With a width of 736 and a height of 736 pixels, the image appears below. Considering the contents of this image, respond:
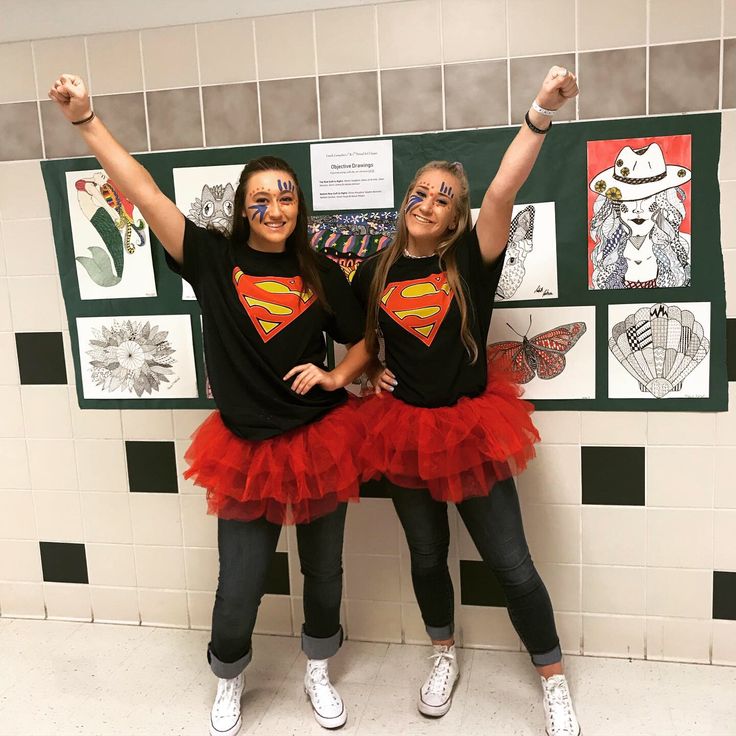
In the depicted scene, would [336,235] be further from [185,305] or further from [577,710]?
[577,710]

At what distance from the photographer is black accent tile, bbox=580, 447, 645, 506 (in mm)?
2033

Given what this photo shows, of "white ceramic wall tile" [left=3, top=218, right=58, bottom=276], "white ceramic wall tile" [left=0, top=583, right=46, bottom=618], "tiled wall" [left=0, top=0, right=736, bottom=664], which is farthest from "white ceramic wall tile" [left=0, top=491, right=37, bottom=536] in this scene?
"white ceramic wall tile" [left=3, top=218, right=58, bottom=276]

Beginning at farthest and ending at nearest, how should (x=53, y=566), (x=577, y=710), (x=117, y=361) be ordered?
(x=53, y=566) → (x=117, y=361) → (x=577, y=710)

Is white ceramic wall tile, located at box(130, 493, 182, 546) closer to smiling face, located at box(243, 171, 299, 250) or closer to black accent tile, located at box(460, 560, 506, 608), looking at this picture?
black accent tile, located at box(460, 560, 506, 608)

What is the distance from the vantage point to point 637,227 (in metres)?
1.92

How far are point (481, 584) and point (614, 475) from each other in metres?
0.50

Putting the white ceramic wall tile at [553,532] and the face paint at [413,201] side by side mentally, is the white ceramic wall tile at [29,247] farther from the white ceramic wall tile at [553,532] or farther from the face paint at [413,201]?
the white ceramic wall tile at [553,532]

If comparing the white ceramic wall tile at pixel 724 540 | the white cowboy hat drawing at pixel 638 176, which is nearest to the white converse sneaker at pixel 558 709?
the white ceramic wall tile at pixel 724 540

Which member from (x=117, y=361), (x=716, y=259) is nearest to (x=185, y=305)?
(x=117, y=361)

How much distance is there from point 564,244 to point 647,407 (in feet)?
1.63

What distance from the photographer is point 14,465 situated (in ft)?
7.84

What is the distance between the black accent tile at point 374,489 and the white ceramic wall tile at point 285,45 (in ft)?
3.86

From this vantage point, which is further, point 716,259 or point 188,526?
point 188,526

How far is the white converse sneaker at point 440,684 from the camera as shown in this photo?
1.88 m
